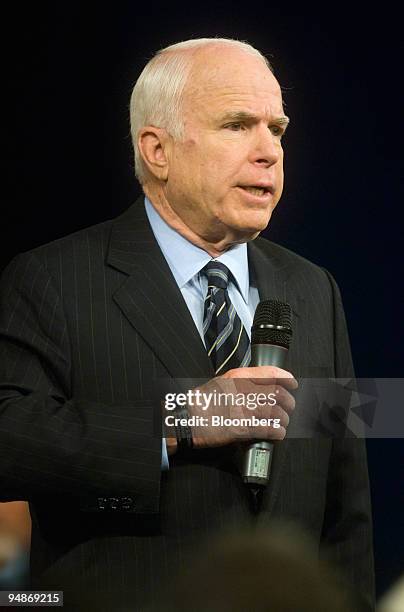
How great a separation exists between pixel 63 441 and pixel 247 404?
37 centimetres

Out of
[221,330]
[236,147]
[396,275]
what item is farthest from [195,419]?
[396,275]

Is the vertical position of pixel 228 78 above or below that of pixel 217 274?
above

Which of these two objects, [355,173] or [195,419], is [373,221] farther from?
[195,419]

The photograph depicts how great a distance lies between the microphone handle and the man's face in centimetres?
38

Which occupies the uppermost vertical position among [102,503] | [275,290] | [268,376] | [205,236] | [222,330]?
[205,236]

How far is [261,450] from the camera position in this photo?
190 centimetres

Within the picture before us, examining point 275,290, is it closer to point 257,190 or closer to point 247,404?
point 257,190

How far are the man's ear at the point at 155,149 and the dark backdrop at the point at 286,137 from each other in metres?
0.14

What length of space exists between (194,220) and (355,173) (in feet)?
1.71

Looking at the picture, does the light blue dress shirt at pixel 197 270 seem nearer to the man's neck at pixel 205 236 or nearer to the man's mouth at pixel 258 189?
the man's neck at pixel 205 236

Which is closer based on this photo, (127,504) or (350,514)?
(127,504)

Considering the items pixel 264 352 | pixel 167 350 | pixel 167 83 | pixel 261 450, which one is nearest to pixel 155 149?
pixel 167 83

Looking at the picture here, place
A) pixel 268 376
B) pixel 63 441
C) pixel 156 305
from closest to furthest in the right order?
pixel 268 376 < pixel 63 441 < pixel 156 305

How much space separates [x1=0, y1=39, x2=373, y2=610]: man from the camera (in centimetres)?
200
